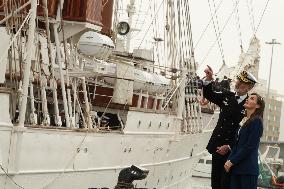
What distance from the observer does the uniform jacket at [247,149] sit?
6.51 m

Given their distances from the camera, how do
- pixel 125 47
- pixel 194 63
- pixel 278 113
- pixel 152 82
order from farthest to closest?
pixel 278 113 < pixel 125 47 < pixel 194 63 < pixel 152 82

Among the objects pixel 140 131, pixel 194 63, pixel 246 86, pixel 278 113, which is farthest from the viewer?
pixel 278 113

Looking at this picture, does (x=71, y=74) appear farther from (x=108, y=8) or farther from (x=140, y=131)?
(x=108, y=8)

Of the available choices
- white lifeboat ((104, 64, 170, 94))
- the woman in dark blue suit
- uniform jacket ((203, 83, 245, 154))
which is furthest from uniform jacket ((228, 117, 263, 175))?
white lifeboat ((104, 64, 170, 94))

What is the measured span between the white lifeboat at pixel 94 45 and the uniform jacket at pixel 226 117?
199 inches

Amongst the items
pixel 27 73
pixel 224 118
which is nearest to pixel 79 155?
pixel 27 73

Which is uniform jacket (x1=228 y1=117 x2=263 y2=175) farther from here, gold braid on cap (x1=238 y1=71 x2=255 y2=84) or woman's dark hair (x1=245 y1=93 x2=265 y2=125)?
gold braid on cap (x1=238 y1=71 x2=255 y2=84)

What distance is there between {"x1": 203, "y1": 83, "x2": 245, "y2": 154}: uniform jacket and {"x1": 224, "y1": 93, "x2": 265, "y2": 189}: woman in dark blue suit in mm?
1107

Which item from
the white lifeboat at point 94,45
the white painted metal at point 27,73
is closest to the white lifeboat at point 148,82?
the white lifeboat at point 94,45

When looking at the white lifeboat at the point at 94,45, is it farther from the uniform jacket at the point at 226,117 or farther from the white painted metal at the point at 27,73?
the uniform jacket at the point at 226,117

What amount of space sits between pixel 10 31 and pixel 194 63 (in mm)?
9678

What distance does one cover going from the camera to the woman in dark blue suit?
256 inches

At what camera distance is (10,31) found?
974 cm

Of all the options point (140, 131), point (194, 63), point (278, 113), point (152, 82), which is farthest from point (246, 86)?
point (278, 113)
